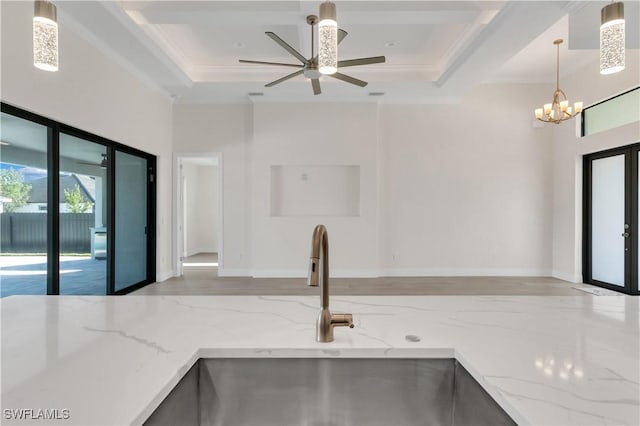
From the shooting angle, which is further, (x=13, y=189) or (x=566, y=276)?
(x=566, y=276)

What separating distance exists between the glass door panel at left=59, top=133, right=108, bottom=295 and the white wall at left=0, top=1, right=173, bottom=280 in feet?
1.05

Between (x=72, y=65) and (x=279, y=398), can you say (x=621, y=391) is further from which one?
(x=72, y=65)

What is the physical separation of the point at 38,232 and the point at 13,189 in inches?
18.5

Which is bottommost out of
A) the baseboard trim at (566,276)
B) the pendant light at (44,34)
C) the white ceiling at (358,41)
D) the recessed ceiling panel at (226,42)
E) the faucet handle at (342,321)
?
the baseboard trim at (566,276)

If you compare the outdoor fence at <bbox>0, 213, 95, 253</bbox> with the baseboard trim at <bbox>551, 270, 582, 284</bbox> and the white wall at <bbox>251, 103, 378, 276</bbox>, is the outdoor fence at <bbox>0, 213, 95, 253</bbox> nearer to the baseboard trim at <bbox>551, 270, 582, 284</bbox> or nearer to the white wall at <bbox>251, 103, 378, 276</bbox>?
the white wall at <bbox>251, 103, 378, 276</bbox>

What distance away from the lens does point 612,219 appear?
5043mm

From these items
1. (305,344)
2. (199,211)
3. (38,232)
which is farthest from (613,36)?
(199,211)

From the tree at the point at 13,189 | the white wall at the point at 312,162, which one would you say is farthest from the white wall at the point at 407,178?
the tree at the point at 13,189

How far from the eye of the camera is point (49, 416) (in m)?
0.60

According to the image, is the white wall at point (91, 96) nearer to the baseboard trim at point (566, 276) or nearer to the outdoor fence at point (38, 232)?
the outdoor fence at point (38, 232)

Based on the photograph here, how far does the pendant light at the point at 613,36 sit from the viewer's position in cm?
124

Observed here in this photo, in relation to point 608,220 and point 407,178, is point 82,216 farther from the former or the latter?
point 608,220

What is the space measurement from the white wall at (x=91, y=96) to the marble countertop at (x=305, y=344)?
2529mm

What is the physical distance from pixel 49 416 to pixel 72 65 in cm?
411
